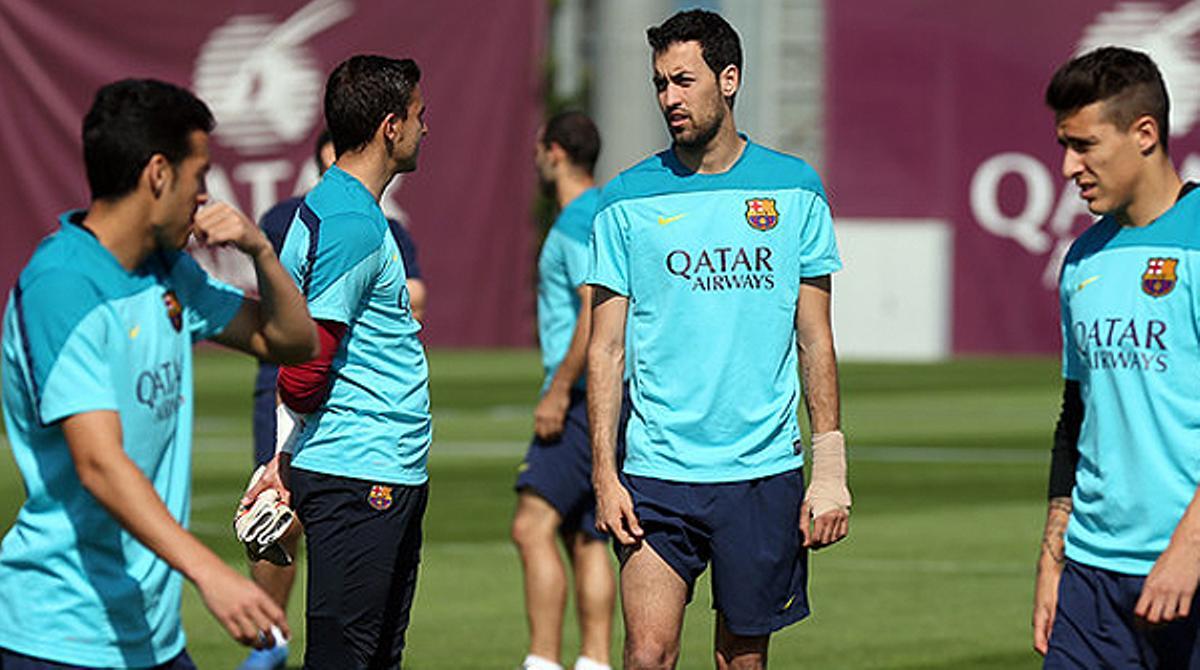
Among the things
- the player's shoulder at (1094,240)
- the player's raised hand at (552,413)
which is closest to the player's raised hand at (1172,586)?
the player's shoulder at (1094,240)

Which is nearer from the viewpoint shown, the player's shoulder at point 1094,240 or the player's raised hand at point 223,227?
the player's raised hand at point 223,227

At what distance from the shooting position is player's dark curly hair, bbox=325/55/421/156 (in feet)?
23.9

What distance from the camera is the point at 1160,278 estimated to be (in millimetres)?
6188

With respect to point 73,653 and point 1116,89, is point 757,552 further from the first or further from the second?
point 73,653

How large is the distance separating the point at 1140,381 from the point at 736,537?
1.81m

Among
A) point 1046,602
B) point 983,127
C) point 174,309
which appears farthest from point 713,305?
point 983,127

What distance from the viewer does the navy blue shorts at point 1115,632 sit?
625cm

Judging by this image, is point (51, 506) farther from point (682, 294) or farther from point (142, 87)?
point (682, 294)

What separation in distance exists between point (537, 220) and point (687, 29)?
28.7 meters

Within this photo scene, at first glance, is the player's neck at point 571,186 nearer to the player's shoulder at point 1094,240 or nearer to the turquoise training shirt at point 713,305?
the turquoise training shirt at point 713,305

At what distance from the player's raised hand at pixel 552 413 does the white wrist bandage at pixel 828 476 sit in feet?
9.60

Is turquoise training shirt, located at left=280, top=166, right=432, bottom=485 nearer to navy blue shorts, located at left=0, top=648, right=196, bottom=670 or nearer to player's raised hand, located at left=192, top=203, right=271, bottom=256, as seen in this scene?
player's raised hand, located at left=192, top=203, right=271, bottom=256

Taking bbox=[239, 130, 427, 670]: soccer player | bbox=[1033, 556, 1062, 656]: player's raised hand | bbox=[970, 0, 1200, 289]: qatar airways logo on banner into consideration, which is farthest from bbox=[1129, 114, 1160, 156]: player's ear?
bbox=[970, 0, 1200, 289]: qatar airways logo on banner

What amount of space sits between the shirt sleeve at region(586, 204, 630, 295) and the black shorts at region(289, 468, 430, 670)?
0.91 m
